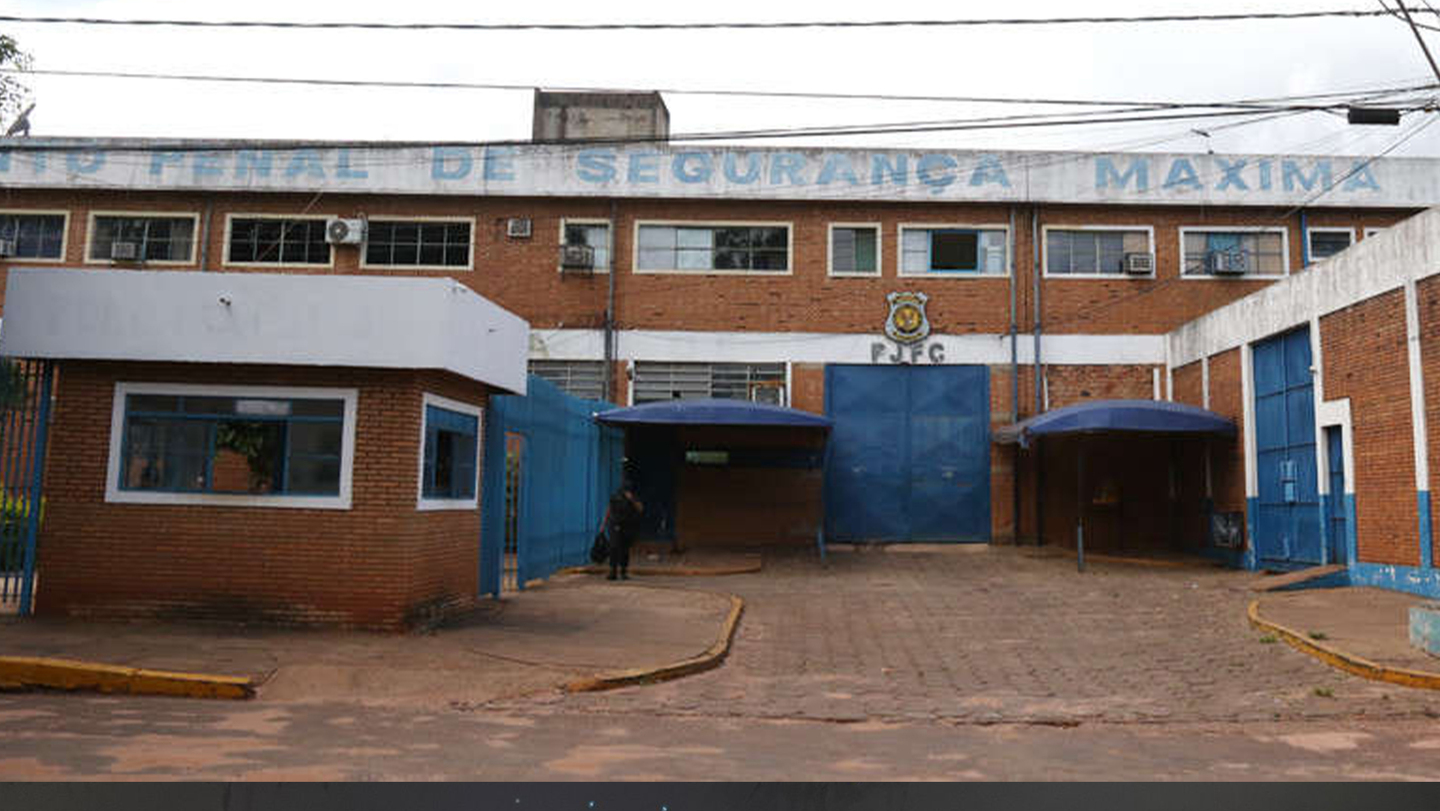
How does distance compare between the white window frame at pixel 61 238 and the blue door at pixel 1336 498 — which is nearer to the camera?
the blue door at pixel 1336 498

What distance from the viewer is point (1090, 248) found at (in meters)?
24.3

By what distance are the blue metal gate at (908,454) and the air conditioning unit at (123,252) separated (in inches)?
604

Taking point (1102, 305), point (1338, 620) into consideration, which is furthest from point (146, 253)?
point (1338, 620)

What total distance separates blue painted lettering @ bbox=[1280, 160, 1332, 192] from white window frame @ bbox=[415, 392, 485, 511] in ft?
62.3

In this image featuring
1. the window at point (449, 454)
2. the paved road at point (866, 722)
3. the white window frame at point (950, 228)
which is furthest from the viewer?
the white window frame at point (950, 228)

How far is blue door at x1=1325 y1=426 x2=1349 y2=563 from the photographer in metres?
16.4

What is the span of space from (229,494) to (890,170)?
16595 mm

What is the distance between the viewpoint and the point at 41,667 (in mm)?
8734

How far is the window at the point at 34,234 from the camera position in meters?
24.4

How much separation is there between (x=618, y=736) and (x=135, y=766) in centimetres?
288

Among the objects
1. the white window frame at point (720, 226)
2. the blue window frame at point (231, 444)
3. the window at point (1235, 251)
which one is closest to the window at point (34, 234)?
the white window frame at point (720, 226)

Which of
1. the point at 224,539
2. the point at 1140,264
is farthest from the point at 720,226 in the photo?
the point at 224,539

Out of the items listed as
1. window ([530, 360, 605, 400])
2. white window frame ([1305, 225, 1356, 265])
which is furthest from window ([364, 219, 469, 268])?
white window frame ([1305, 225, 1356, 265])

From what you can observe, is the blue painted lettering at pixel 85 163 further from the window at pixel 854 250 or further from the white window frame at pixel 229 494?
the window at pixel 854 250
